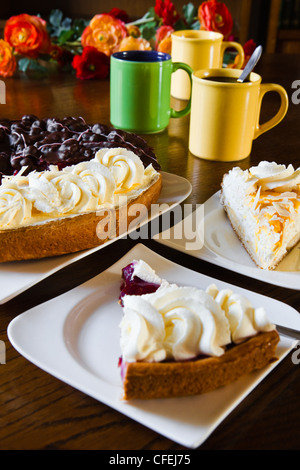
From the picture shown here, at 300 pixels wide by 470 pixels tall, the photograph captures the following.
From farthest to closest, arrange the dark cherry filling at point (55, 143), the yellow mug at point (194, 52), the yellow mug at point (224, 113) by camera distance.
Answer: the yellow mug at point (194, 52)
the yellow mug at point (224, 113)
the dark cherry filling at point (55, 143)

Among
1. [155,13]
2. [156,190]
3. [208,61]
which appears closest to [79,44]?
[155,13]

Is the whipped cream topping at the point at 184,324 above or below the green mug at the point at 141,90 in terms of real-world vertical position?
below

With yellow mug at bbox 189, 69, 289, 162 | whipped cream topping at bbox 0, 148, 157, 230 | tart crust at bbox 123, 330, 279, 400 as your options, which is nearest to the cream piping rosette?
whipped cream topping at bbox 0, 148, 157, 230

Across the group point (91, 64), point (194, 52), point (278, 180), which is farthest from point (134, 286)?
point (91, 64)

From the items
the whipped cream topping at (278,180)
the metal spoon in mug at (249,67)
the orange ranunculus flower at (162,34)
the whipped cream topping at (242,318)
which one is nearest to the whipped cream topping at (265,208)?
the whipped cream topping at (278,180)

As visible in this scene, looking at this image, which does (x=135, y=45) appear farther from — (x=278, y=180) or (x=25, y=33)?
(x=278, y=180)

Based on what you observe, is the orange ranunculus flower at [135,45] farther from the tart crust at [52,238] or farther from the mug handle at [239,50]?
the tart crust at [52,238]

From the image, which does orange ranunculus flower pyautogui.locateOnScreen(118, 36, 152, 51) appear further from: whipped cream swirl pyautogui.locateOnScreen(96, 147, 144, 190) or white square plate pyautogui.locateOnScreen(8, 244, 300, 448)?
white square plate pyautogui.locateOnScreen(8, 244, 300, 448)
